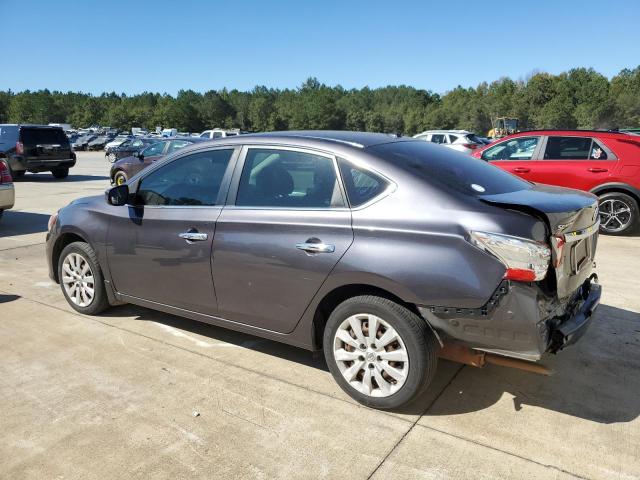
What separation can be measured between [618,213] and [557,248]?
6774 millimetres

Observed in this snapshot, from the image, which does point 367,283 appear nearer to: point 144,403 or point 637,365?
point 144,403

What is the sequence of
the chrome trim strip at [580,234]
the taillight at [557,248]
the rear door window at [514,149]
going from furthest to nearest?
the rear door window at [514,149] < the chrome trim strip at [580,234] < the taillight at [557,248]

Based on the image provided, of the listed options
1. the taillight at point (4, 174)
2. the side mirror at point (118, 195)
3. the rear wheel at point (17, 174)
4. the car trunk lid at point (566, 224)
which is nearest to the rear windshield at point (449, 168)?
the car trunk lid at point (566, 224)

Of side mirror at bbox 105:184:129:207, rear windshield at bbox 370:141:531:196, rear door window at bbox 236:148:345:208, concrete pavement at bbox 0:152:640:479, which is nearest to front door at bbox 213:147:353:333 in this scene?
rear door window at bbox 236:148:345:208

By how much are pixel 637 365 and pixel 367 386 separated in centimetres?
212

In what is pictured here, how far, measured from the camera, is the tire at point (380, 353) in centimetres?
296

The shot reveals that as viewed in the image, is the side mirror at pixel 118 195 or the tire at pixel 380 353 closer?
the tire at pixel 380 353

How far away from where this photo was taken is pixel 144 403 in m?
3.30

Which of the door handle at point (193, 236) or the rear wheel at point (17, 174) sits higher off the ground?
the door handle at point (193, 236)

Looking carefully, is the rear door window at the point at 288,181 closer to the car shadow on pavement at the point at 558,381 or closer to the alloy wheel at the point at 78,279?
the car shadow on pavement at the point at 558,381

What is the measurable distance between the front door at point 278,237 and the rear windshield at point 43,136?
52.8 ft

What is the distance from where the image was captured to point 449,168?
3424mm

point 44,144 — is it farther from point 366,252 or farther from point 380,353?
point 380,353

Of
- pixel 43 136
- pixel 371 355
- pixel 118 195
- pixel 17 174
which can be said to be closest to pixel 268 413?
pixel 371 355
